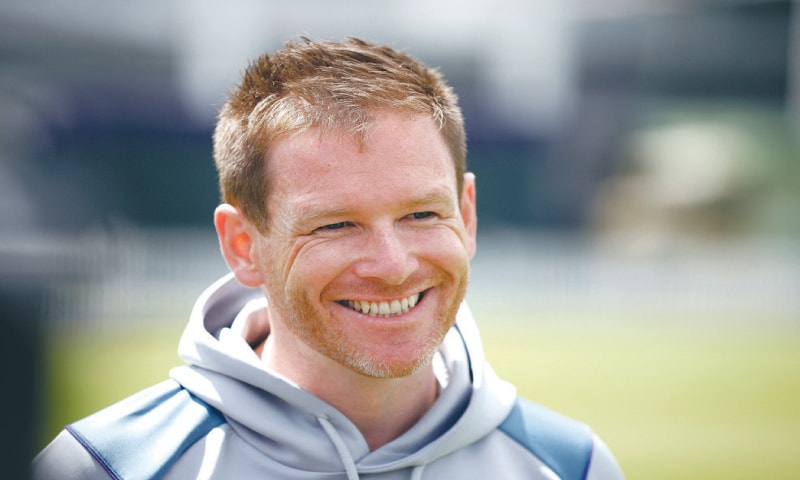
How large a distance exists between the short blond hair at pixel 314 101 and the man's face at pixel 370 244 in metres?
→ 0.04

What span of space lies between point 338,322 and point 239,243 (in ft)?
1.23

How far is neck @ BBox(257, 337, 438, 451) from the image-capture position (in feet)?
7.04

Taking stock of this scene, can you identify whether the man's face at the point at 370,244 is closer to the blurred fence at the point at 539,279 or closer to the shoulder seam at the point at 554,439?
the shoulder seam at the point at 554,439

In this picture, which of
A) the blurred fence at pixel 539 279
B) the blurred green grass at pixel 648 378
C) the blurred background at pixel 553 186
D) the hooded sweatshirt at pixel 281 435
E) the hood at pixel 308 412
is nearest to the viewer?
the hooded sweatshirt at pixel 281 435

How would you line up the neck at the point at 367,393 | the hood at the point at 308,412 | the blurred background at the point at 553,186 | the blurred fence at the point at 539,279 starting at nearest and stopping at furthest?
the hood at the point at 308,412, the neck at the point at 367,393, the blurred background at the point at 553,186, the blurred fence at the point at 539,279

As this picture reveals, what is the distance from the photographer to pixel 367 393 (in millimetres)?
2158

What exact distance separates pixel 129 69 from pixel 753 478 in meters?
18.9

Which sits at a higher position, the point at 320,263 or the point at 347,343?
the point at 320,263

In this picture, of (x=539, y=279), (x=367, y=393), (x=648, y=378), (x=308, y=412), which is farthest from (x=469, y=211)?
(x=539, y=279)

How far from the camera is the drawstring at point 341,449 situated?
6.51 feet

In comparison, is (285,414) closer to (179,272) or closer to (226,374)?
(226,374)

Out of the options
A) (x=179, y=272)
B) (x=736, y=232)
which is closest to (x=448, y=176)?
(x=179, y=272)

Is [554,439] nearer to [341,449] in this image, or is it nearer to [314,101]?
[341,449]

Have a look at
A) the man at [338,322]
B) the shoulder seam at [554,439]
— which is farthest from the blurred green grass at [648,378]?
the shoulder seam at [554,439]
